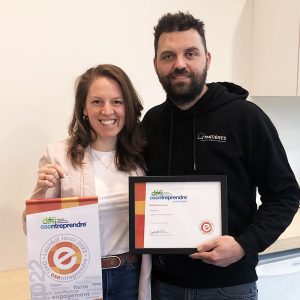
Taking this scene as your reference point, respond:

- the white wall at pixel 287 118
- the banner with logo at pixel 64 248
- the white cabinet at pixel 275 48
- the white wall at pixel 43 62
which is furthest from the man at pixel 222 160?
the white wall at pixel 287 118

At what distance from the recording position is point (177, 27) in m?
1.18

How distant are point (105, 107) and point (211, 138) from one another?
1.14 feet

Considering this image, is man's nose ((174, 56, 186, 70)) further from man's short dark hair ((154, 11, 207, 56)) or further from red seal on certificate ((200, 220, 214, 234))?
red seal on certificate ((200, 220, 214, 234))

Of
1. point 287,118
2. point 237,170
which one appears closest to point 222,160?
point 237,170

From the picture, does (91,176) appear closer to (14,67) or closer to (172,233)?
(172,233)

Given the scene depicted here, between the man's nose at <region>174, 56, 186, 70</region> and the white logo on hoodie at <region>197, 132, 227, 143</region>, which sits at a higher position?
the man's nose at <region>174, 56, 186, 70</region>

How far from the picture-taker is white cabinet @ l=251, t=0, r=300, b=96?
1.90m

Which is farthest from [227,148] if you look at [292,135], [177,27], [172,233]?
[292,135]

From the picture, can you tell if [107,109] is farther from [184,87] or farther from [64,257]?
[64,257]

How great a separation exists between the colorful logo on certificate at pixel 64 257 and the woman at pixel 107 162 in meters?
0.11

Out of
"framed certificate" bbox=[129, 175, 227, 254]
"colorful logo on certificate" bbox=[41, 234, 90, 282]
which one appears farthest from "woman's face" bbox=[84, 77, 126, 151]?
"colorful logo on certificate" bbox=[41, 234, 90, 282]

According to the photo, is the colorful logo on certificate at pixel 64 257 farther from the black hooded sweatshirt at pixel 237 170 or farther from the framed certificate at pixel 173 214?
the black hooded sweatshirt at pixel 237 170

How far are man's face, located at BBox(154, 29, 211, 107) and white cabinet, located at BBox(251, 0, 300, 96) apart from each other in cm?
91

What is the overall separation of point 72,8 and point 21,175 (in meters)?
0.74
